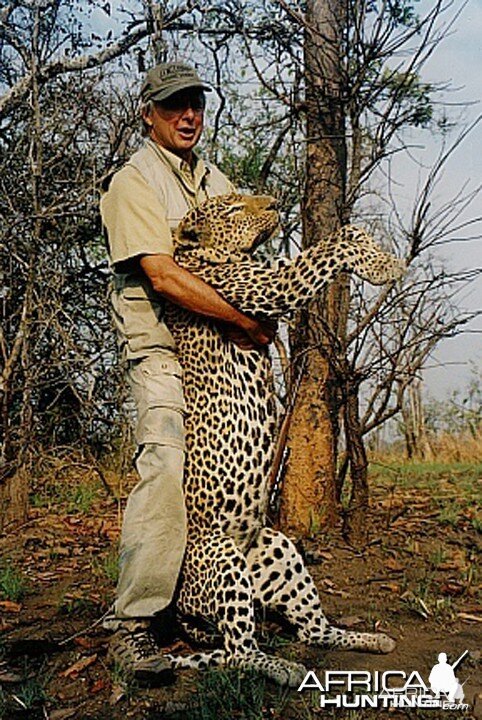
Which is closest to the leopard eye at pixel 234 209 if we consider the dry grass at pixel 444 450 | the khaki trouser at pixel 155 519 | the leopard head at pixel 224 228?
the leopard head at pixel 224 228

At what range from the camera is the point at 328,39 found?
552cm

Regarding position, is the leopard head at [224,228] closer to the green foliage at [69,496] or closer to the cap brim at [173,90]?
the cap brim at [173,90]

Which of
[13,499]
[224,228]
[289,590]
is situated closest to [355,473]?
[289,590]

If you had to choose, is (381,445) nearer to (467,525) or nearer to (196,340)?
(467,525)

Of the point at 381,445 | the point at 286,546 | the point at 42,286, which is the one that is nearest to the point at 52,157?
the point at 42,286

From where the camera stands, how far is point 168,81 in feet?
12.3

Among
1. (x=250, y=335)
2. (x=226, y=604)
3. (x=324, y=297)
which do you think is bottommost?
(x=226, y=604)

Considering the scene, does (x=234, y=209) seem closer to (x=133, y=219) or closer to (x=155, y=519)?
(x=133, y=219)

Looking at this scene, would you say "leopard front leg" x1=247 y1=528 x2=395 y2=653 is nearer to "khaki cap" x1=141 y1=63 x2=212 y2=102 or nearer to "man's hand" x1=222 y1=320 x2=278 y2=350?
"man's hand" x1=222 y1=320 x2=278 y2=350

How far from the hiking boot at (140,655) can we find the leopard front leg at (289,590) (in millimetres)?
493

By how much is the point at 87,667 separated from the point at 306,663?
0.86m

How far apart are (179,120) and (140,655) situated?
2.16 m

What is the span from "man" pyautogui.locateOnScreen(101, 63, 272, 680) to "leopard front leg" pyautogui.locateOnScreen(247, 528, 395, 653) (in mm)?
372

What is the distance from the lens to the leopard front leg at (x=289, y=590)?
3729 mm
